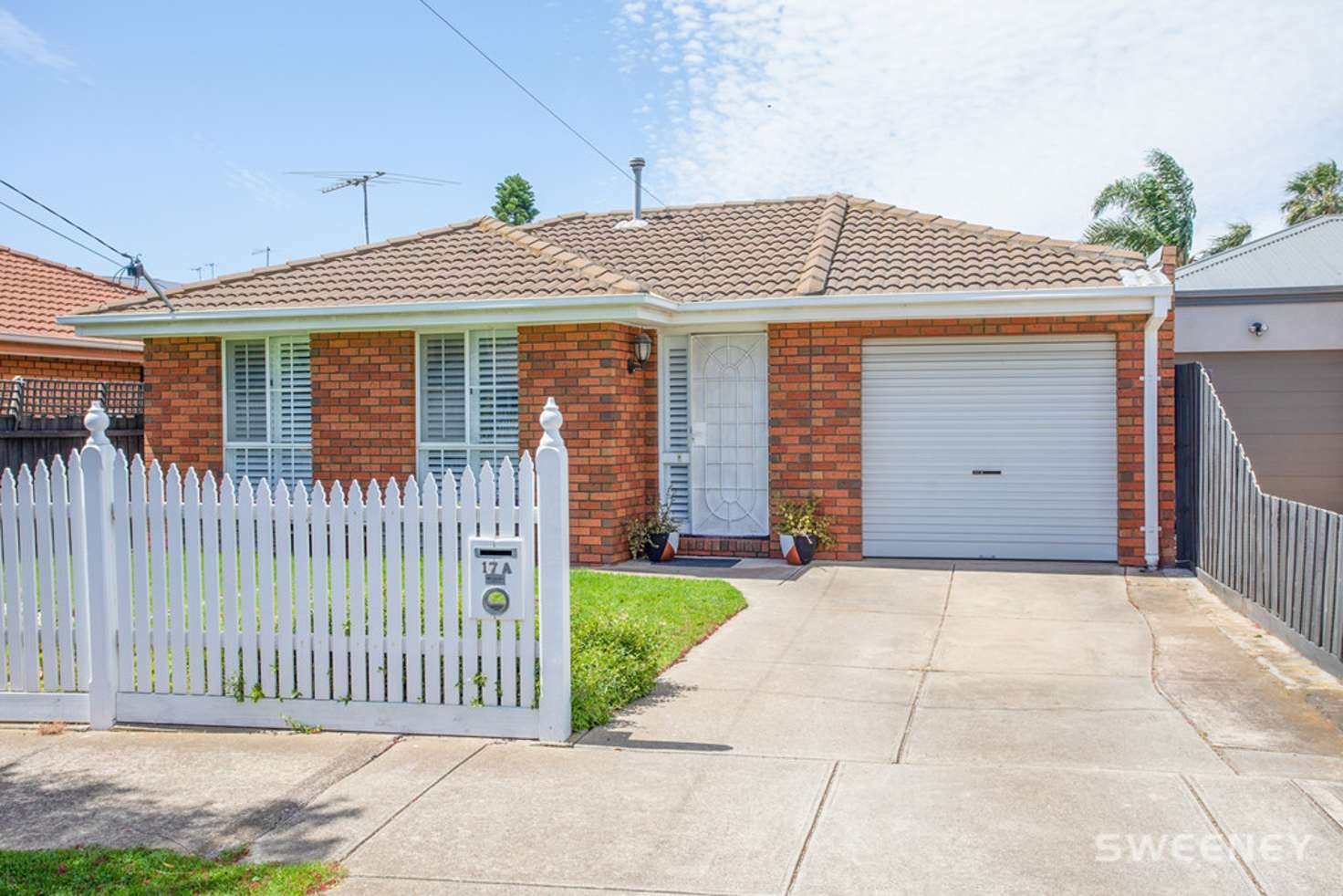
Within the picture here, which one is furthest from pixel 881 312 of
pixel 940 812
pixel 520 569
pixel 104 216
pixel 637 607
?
pixel 104 216

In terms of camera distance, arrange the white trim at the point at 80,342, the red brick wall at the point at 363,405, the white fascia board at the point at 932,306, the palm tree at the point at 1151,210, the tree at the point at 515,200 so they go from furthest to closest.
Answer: the tree at the point at 515,200 < the palm tree at the point at 1151,210 < the white trim at the point at 80,342 < the red brick wall at the point at 363,405 < the white fascia board at the point at 932,306

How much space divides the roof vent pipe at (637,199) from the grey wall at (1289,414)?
787cm

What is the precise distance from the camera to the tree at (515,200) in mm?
44938

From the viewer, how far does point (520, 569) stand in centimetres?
607

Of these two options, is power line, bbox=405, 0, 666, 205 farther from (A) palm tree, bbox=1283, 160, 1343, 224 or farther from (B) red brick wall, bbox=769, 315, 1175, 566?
(A) palm tree, bbox=1283, 160, 1343, 224

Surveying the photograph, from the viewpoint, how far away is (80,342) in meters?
17.5

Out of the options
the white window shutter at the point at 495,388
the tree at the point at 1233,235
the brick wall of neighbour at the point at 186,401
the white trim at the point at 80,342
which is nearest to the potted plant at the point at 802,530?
the white window shutter at the point at 495,388

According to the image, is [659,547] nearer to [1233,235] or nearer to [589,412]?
[589,412]

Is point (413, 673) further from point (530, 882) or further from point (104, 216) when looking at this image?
point (104, 216)

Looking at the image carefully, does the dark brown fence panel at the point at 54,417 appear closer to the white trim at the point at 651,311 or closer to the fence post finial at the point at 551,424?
the white trim at the point at 651,311

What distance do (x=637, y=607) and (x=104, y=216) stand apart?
38.4 ft

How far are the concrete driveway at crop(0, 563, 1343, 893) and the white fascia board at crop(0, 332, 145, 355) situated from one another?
11833 mm

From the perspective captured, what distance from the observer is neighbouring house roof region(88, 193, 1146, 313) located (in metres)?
12.8

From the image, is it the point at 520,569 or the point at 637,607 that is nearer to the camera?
the point at 520,569
